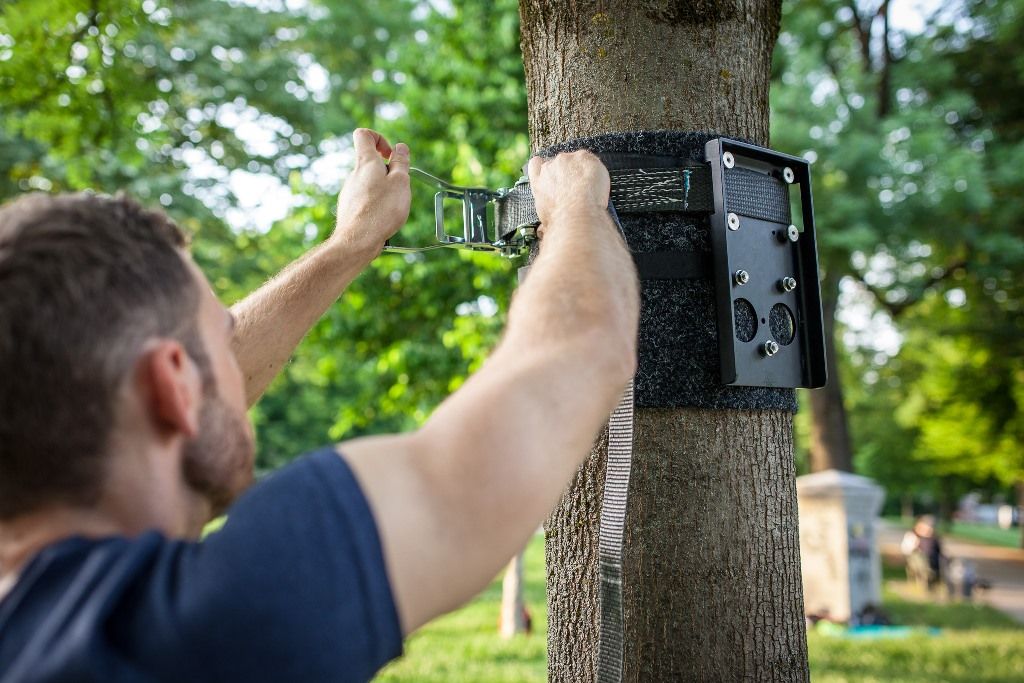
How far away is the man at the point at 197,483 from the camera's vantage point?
1.12 meters

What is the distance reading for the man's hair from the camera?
3.95 ft

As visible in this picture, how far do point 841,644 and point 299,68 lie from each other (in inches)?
532

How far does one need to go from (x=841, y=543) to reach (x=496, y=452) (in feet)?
38.7

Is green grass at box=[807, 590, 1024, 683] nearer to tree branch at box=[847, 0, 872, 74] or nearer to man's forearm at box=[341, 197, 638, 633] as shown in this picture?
man's forearm at box=[341, 197, 638, 633]

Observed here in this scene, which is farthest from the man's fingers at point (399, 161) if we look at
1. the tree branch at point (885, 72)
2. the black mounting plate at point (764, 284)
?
the tree branch at point (885, 72)

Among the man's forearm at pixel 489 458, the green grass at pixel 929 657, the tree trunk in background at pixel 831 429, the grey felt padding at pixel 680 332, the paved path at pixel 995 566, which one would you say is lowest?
the paved path at pixel 995 566

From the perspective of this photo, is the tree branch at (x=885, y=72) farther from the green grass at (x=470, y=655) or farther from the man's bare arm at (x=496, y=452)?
the man's bare arm at (x=496, y=452)

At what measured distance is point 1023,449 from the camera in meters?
23.9

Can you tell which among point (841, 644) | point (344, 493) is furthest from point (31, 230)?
point (841, 644)

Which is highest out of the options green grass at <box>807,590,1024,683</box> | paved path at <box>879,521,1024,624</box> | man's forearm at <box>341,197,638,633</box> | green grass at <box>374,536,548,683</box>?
man's forearm at <box>341,197,638,633</box>

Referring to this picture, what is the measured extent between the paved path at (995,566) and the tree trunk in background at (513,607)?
7.34m

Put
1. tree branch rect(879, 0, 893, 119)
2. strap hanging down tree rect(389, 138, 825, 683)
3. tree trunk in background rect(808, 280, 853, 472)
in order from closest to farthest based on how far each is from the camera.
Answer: strap hanging down tree rect(389, 138, 825, 683) < tree branch rect(879, 0, 893, 119) < tree trunk in background rect(808, 280, 853, 472)

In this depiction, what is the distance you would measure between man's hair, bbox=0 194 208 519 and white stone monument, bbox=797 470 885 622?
37.6ft

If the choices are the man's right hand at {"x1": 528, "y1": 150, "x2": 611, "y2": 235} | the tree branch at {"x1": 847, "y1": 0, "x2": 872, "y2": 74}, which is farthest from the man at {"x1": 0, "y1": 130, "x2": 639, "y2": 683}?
the tree branch at {"x1": 847, "y1": 0, "x2": 872, "y2": 74}
